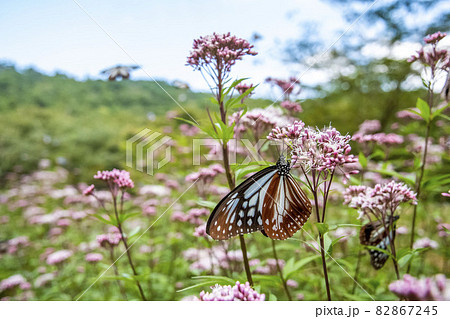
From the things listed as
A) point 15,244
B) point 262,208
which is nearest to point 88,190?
point 262,208

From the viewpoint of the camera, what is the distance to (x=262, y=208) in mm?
838

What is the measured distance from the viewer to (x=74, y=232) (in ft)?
10.6

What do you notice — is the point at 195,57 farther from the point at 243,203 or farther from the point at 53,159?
the point at 53,159

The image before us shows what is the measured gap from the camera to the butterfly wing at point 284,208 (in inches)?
32.1

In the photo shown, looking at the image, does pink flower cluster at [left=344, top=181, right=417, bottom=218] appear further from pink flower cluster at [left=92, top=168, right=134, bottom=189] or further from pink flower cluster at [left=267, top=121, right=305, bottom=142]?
pink flower cluster at [left=92, top=168, right=134, bottom=189]

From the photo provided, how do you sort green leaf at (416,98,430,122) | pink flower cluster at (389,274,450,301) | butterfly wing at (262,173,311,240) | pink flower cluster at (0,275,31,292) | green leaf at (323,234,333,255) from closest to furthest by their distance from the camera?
pink flower cluster at (389,274,450,301)
green leaf at (323,234,333,255)
butterfly wing at (262,173,311,240)
green leaf at (416,98,430,122)
pink flower cluster at (0,275,31,292)

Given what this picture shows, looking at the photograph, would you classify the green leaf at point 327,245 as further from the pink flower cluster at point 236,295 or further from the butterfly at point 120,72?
the butterfly at point 120,72

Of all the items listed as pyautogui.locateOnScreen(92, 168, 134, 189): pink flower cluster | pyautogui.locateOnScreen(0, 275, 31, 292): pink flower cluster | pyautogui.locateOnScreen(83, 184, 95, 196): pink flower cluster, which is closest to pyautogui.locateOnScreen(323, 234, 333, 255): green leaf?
pyautogui.locateOnScreen(92, 168, 134, 189): pink flower cluster

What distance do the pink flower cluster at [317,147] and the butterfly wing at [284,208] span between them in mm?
104

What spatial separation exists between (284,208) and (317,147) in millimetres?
196

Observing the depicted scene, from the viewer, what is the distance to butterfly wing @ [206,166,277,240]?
0.84m

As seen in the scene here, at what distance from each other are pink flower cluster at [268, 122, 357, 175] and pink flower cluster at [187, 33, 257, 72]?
26 centimetres

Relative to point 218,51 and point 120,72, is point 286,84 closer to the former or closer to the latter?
point 218,51
